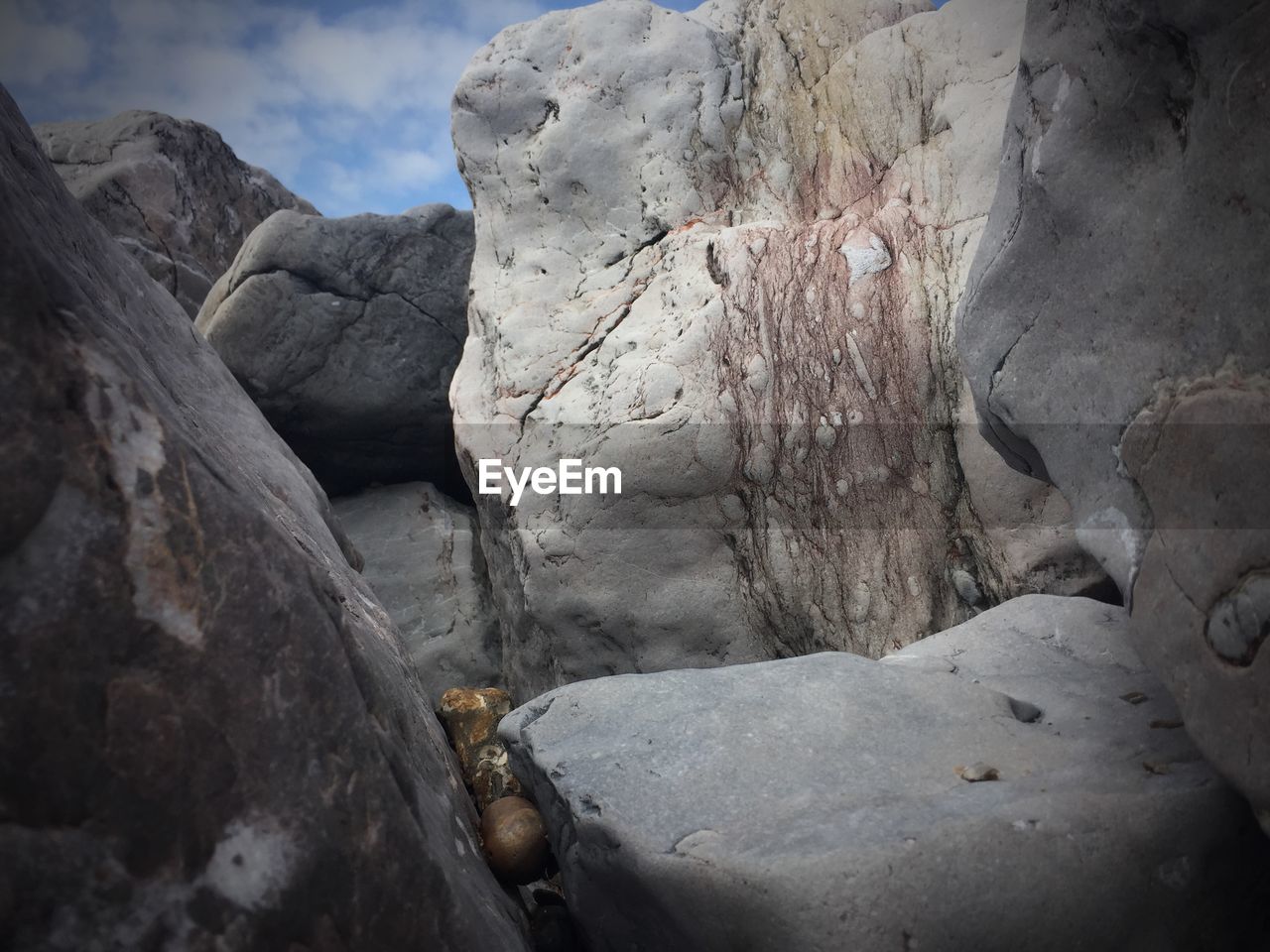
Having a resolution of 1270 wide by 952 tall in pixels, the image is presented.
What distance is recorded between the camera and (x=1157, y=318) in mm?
1629

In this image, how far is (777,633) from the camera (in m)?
3.32

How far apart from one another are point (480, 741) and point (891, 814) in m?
1.45

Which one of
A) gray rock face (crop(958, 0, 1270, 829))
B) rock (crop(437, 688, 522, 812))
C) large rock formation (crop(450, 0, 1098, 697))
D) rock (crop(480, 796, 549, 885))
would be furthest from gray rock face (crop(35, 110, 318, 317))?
gray rock face (crop(958, 0, 1270, 829))

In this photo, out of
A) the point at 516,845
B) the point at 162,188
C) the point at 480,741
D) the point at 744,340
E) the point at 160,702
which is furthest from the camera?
the point at 162,188

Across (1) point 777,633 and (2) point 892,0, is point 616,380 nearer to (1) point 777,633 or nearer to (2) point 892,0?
(1) point 777,633

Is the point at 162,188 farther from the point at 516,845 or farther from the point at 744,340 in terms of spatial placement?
the point at 516,845

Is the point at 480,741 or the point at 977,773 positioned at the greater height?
the point at 977,773

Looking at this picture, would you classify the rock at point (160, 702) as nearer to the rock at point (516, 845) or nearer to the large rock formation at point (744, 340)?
the rock at point (516, 845)

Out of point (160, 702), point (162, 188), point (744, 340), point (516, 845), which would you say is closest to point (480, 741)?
point (516, 845)

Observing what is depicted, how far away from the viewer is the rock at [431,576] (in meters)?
4.29

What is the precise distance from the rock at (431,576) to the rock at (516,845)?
208cm

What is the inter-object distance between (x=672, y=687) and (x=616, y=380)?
5.34 feet

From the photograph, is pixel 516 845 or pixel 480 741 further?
pixel 480 741

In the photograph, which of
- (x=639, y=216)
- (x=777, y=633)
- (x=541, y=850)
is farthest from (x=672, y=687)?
(x=639, y=216)
